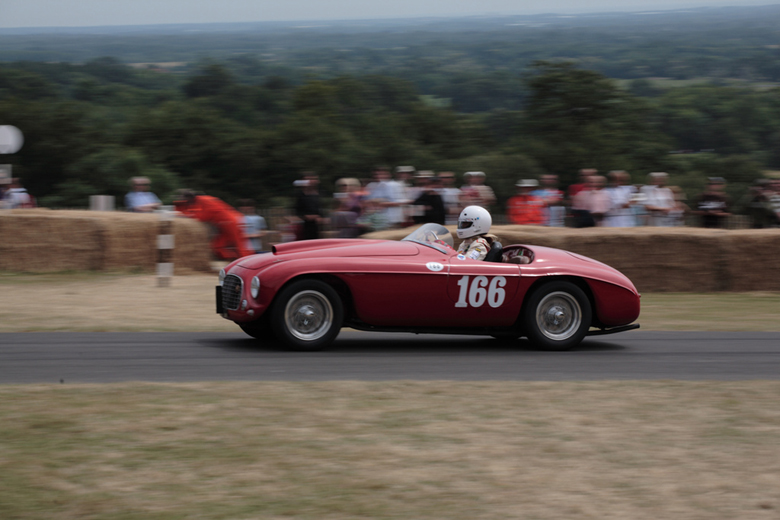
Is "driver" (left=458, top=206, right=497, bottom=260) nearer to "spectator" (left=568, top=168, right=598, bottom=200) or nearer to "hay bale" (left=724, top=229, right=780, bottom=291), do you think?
"spectator" (left=568, top=168, right=598, bottom=200)

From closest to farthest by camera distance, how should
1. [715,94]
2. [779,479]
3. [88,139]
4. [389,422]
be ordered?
[779,479], [389,422], [88,139], [715,94]

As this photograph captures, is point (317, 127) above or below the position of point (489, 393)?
above

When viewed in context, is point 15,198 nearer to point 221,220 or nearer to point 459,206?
point 221,220

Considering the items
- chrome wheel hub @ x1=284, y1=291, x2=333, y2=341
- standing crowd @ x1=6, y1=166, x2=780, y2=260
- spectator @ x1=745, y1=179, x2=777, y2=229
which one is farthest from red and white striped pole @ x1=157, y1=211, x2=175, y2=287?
spectator @ x1=745, y1=179, x2=777, y2=229

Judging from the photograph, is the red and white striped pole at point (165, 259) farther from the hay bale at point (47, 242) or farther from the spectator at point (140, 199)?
the spectator at point (140, 199)

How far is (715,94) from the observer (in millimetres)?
95875

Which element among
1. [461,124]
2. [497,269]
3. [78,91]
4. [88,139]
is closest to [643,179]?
[461,124]

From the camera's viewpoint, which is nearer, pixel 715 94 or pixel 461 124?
pixel 461 124

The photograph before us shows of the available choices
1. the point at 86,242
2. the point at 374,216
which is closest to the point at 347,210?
the point at 374,216

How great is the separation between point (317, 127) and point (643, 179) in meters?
22.7

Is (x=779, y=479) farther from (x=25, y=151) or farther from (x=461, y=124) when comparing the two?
(x=461, y=124)

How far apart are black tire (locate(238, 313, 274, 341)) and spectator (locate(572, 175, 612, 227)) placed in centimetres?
709

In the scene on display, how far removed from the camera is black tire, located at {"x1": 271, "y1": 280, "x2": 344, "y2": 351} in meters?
7.78

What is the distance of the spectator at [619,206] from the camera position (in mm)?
14383
